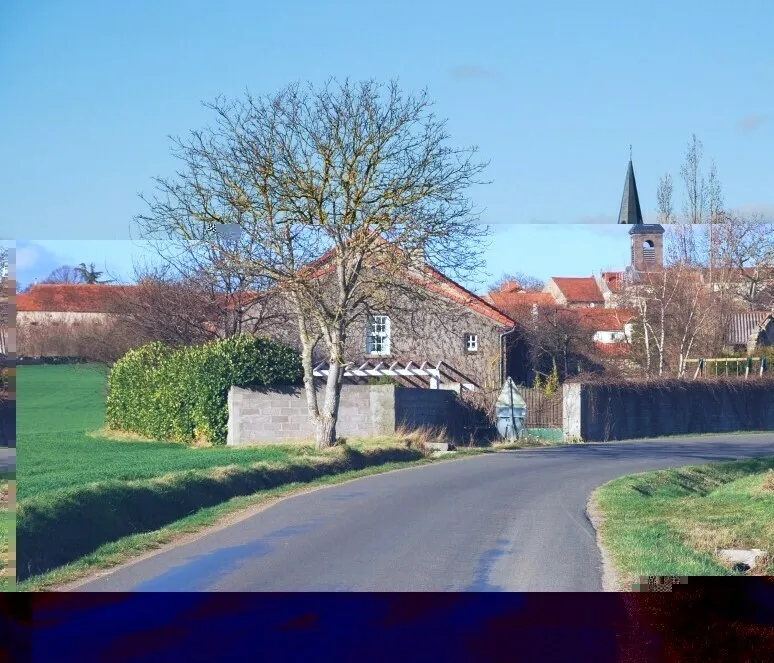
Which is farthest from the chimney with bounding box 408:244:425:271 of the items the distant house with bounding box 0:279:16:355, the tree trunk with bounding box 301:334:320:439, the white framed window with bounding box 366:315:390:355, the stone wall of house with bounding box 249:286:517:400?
the distant house with bounding box 0:279:16:355

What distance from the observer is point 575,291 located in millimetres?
12352

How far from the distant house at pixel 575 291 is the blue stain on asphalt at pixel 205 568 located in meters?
4.04

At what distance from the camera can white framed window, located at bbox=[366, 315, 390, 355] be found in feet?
66.8

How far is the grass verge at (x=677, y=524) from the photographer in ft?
30.7

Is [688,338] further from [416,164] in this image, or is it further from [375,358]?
[375,358]

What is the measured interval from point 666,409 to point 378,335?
21.8 feet

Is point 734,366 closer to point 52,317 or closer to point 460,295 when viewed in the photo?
point 460,295

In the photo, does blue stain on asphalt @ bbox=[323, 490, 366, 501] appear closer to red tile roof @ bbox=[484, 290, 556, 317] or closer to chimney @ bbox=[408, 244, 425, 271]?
red tile roof @ bbox=[484, 290, 556, 317]

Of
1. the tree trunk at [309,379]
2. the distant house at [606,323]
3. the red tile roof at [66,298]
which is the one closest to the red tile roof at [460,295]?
the distant house at [606,323]

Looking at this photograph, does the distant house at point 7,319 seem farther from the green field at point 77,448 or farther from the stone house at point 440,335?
the stone house at point 440,335

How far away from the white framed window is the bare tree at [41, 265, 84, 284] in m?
10.1

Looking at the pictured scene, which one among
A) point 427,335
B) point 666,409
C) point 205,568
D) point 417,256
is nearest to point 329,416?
point 427,335
